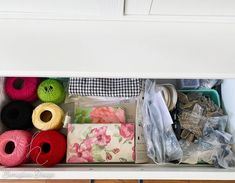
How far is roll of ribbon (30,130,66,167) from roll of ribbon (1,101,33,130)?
101mm

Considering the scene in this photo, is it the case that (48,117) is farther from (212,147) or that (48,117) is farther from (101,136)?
(212,147)

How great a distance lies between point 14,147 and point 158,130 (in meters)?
0.57

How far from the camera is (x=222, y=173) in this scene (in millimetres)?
813

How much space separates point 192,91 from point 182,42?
0.40 metres

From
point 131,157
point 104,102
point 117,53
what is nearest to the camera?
point 117,53

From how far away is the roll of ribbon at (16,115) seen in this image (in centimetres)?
99

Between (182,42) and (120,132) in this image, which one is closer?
(182,42)

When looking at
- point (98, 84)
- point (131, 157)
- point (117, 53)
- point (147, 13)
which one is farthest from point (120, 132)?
point (147, 13)

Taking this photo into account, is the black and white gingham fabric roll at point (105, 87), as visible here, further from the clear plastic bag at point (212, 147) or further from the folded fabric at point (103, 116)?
the clear plastic bag at point (212, 147)

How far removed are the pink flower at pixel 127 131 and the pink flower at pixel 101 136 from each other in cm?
6

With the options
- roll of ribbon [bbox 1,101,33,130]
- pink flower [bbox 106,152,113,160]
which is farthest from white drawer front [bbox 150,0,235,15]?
roll of ribbon [bbox 1,101,33,130]

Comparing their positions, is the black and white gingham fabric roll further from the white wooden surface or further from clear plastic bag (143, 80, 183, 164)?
the white wooden surface

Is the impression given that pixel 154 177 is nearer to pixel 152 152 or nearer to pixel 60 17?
pixel 152 152

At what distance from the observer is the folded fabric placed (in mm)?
1016
